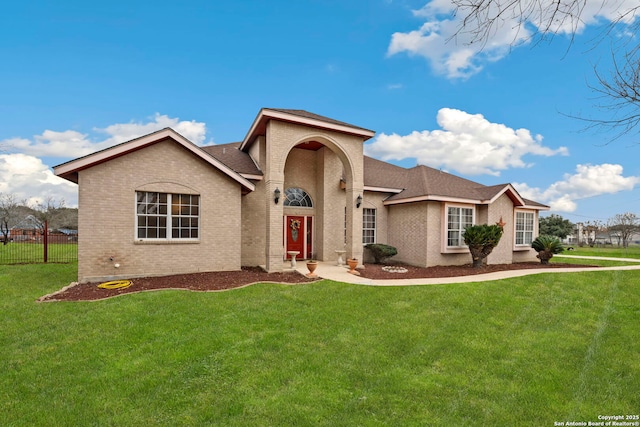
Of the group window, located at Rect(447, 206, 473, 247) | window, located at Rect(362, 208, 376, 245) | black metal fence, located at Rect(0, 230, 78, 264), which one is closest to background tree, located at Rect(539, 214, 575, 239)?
window, located at Rect(447, 206, 473, 247)

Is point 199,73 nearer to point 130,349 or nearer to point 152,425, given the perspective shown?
point 130,349

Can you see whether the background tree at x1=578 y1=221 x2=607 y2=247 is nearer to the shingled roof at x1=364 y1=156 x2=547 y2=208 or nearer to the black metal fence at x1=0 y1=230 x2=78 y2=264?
the shingled roof at x1=364 y1=156 x2=547 y2=208

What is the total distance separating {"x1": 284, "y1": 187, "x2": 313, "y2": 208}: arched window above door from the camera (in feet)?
46.9

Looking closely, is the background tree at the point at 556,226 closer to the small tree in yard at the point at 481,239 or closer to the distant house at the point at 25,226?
the small tree in yard at the point at 481,239

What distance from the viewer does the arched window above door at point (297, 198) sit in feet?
46.9

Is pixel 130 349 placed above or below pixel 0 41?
below

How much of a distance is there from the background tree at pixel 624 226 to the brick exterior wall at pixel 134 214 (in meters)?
33.4

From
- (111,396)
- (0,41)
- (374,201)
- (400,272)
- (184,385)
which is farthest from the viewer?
(374,201)

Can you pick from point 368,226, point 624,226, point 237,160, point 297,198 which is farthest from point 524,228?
point 624,226

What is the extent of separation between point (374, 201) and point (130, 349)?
40.4ft

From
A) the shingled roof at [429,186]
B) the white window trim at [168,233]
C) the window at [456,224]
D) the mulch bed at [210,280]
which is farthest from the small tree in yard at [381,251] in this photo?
the white window trim at [168,233]

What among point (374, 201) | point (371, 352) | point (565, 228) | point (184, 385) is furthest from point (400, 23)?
point (565, 228)

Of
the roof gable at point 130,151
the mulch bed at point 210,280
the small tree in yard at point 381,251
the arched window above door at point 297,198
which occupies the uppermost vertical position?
the roof gable at point 130,151

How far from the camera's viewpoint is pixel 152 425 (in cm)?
→ 298
